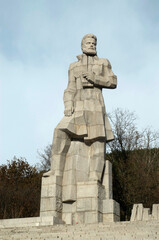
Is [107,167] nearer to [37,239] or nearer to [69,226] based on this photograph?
[69,226]

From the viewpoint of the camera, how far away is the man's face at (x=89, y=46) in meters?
13.2

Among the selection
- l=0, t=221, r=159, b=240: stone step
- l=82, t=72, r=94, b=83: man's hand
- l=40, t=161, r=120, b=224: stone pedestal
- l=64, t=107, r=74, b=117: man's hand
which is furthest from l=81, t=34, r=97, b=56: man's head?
l=0, t=221, r=159, b=240: stone step

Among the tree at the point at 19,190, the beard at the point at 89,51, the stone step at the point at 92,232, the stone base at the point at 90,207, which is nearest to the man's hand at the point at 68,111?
the beard at the point at 89,51

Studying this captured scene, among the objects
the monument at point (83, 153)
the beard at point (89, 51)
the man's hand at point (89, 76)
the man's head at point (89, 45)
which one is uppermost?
the man's head at point (89, 45)

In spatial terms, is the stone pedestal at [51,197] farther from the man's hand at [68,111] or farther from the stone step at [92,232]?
the stone step at [92,232]

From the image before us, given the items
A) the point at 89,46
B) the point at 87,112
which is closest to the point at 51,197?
the point at 87,112

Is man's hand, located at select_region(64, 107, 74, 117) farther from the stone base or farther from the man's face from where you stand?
the stone base

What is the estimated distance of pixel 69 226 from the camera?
887 centimetres

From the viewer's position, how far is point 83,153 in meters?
12.4

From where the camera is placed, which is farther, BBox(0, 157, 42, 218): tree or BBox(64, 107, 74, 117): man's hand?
BBox(0, 157, 42, 218): tree

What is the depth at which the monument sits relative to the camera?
11.5m

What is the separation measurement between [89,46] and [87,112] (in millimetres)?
2307

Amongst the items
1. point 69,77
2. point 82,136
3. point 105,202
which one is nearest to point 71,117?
point 82,136

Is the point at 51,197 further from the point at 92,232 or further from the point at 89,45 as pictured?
the point at 89,45
